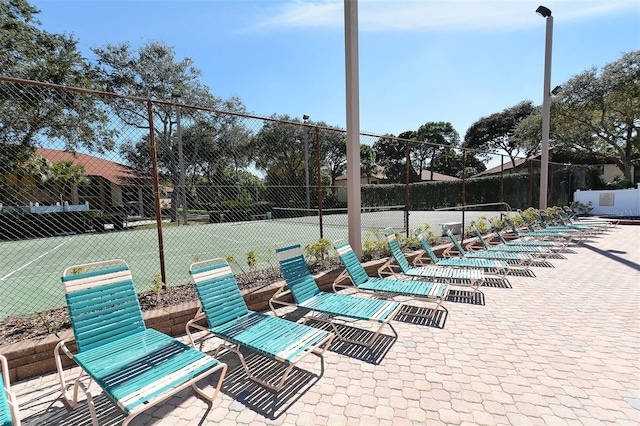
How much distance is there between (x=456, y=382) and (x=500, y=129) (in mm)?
51490

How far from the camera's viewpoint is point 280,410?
258 cm

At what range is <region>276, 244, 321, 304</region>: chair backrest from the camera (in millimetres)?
4277

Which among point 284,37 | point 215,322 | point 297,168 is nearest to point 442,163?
point 297,168

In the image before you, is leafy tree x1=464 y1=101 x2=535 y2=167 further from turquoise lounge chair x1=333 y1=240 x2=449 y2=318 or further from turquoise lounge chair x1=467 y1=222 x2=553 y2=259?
turquoise lounge chair x1=333 y1=240 x2=449 y2=318

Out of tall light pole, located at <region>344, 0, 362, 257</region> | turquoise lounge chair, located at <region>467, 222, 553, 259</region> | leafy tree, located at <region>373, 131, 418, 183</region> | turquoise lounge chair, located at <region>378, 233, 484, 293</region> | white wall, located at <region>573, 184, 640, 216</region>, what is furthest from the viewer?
leafy tree, located at <region>373, 131, 418, 183</region>

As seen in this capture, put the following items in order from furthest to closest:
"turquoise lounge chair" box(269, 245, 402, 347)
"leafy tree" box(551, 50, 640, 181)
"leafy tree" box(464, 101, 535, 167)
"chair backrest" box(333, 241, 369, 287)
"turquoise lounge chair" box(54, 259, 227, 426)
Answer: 1. "leafy tree" box(464, 101, 535, 167)
2. "leafy tree" box(551, 50, 640, 181)
3. "chair backrest" box(333, 241, 369, 287)
4. "turquoise lounge chair" box(269, 245, 402, 347)
5. "turquoise lounge chair" box(54, 259, 227, 426)

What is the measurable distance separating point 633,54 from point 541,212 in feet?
57.3

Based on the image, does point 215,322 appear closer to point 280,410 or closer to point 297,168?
point 280,410

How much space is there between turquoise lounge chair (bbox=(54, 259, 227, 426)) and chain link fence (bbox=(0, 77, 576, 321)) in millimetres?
1308

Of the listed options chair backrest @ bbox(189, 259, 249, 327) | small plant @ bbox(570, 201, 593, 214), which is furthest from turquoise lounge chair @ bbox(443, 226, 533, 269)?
small plant @ bbox(570, 201, 593, 214)

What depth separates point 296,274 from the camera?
450 centimetres

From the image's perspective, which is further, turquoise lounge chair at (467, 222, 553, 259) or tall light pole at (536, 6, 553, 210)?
tall light pole at (536, 6, 553, 210)

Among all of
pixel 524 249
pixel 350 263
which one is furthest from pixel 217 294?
pixel 524 249

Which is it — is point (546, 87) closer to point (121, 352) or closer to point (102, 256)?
point (121, 352)
